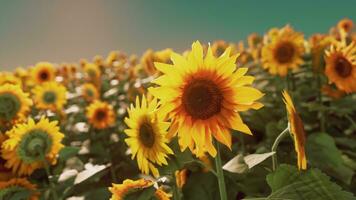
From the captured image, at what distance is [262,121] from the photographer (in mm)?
3830

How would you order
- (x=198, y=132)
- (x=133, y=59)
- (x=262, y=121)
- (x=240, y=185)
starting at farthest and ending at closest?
(x=133, y=59)
(x=262, y=121)
(x=240, y=185)
(x=198, y=132)

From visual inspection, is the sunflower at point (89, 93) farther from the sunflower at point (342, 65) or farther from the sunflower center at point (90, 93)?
the sunflower at point (342, 65)

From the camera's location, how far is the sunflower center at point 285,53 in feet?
12.4

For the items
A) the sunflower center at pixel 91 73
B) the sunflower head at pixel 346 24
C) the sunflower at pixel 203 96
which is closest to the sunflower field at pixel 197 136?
the sunflower at pixel 203 96

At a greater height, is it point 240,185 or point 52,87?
point 52,87

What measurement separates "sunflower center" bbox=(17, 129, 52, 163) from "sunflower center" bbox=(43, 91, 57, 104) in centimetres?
169

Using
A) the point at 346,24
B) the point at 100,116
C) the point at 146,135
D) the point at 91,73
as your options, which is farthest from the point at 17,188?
the point at 346,24

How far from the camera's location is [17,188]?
263 centimetres

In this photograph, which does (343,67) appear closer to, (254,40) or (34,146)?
(34,146)

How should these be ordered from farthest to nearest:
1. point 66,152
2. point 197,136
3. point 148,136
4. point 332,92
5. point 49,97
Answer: point 49,97
point 332,92
point 66,152
point 148,136
point 197,136

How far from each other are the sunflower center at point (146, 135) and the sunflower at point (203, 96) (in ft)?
0.83

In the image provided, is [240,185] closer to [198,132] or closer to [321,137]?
[321,137]

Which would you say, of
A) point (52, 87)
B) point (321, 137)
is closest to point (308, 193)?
point (321, 137)

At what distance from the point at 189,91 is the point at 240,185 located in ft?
2.89
